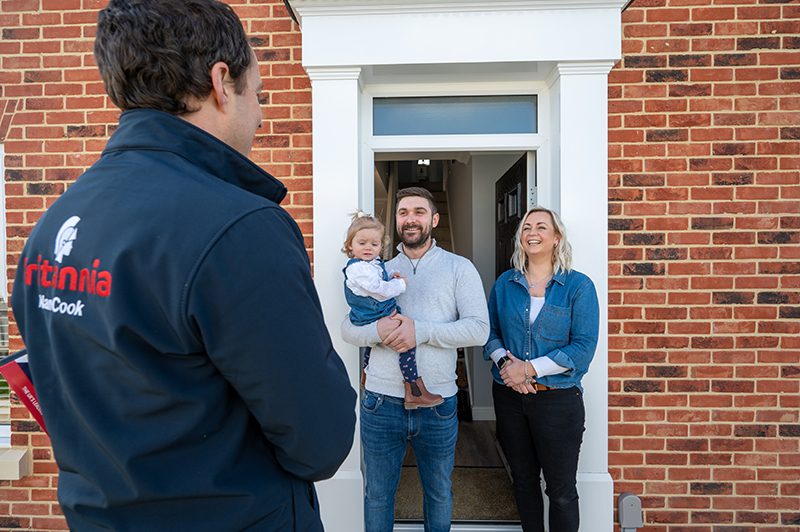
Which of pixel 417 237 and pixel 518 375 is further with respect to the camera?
pixel 417 237

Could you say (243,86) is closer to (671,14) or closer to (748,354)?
(671,14)

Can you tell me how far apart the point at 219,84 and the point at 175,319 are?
0.45 metres

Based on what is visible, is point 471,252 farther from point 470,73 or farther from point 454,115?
point 470,73

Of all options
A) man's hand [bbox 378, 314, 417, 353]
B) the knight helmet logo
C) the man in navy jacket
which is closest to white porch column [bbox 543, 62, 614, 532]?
man's hand [bbox 378, 314, 417, 353]

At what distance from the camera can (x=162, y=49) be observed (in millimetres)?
875

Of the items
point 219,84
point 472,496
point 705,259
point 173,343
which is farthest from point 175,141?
point 472,496

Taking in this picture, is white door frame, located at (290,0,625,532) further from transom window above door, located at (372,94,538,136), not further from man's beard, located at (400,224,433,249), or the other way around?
man's beard, located at (400,224,433,249)

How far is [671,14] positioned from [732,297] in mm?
1601

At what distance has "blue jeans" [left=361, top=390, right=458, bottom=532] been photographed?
2445 millimetres

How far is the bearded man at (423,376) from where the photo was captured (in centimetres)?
239

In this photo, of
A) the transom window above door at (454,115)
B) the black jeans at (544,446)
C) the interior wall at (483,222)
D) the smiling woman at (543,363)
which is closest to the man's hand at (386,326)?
the smiling woman at (543,363)

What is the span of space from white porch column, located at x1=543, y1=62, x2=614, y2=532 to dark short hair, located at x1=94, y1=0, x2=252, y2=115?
220cm

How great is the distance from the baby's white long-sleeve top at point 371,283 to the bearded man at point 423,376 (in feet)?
0.42

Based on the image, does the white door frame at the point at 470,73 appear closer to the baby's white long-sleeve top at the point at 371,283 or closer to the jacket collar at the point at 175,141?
the baby's white long-sleeve top at the point at 371,283
